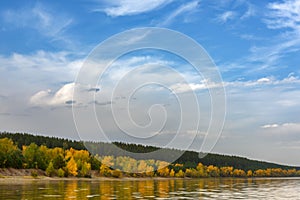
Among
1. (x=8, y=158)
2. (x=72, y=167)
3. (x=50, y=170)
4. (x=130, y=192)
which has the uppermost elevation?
(x=8, y=158)

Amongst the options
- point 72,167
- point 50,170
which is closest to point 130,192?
point 50,170

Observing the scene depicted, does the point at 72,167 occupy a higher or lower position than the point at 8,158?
lower

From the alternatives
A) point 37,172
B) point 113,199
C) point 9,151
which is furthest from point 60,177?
point 113,199

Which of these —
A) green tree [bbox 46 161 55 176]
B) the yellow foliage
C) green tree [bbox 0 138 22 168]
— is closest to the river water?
green tree [bbox 0 138 22 168]

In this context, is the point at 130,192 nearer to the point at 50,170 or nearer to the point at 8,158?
the point at 8,158

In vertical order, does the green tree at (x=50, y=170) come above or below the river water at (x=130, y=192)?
above

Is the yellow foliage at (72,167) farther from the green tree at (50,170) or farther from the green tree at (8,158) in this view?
the green tree at (8,158)

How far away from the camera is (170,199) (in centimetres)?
5925

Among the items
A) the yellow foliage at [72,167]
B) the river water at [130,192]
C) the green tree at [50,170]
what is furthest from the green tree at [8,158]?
Answer: the river water at [130,192]

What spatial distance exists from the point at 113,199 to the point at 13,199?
13092 mm

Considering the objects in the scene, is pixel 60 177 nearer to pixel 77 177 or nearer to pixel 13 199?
pixel 77 177

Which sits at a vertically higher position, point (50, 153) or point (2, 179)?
point (50, 153)

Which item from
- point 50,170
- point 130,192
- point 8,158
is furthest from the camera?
point 50,170

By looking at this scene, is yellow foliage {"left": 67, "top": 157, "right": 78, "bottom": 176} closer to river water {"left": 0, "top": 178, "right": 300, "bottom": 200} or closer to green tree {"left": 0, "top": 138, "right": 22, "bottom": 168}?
green tree {"left": 0, "top": 138, "right": 22, "bottom": 168}
